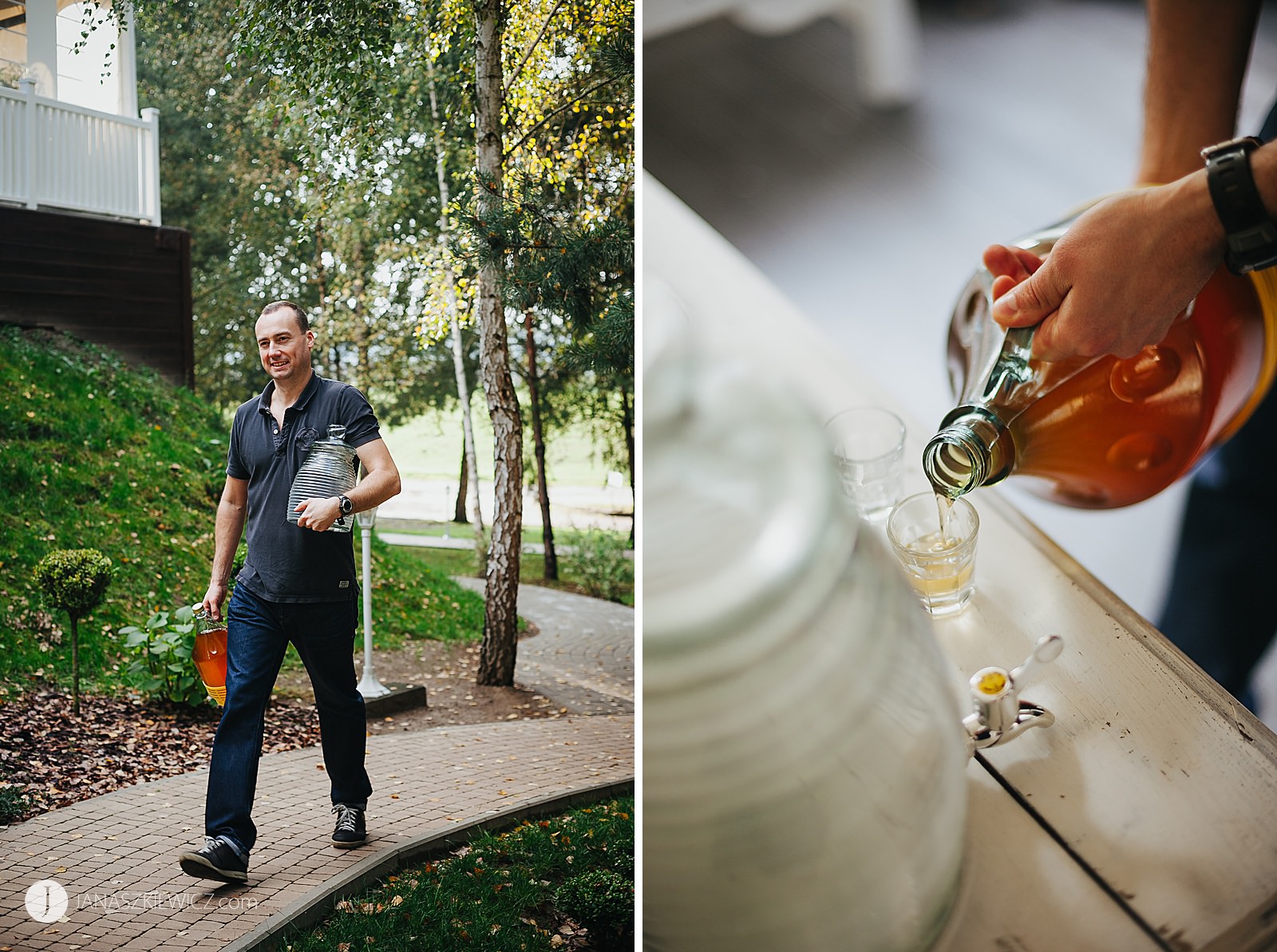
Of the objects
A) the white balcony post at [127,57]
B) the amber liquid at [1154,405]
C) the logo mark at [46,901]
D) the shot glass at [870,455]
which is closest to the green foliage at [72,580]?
the logo mark at [46,901]

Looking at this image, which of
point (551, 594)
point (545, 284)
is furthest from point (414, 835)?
point (545, 284)

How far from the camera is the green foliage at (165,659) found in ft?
5.04

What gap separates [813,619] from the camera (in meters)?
0.89

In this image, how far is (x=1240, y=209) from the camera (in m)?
1.07

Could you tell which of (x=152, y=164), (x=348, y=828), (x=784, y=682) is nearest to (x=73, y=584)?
(x=348, y=828)

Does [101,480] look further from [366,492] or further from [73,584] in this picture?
[366,492]

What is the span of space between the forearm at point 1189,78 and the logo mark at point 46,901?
1841 mm

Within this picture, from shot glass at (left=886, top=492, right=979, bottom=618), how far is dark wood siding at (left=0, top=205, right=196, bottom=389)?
3.74 feet

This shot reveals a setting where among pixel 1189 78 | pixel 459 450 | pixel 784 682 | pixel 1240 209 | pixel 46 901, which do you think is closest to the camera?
pixel 784 682

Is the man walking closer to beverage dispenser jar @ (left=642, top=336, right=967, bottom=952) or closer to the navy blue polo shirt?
the navy blue polo shirt

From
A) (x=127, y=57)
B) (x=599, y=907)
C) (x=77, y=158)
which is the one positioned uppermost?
(x=127, y=57)

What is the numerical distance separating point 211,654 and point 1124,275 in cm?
139

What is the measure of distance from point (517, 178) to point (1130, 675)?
1220 millimetres

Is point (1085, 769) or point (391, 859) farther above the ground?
point (1085, 769)
